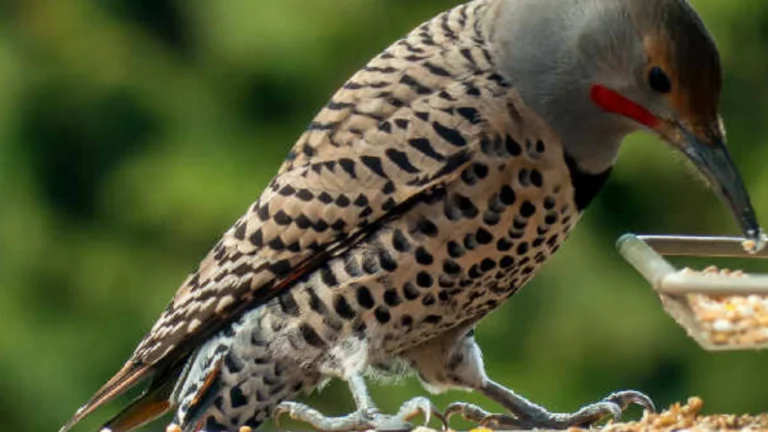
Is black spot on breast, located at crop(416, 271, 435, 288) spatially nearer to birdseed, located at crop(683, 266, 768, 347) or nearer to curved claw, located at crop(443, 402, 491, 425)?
curved claw, located at crop(443, 402, 491, 425)

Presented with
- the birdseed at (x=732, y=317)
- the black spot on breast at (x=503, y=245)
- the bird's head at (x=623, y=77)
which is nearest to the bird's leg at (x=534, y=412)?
the black spot on breast at (x=503, y=245)

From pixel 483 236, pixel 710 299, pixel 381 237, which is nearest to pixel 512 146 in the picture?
pixel 483 236

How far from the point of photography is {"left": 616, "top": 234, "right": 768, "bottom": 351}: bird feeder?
6.35 ft

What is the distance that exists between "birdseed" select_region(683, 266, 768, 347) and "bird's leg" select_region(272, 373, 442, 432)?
1.91 ft

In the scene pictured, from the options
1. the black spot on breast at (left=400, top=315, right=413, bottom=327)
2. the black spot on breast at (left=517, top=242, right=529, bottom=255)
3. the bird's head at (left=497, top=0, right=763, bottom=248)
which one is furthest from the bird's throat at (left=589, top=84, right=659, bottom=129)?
the black spot on breast at (left=400, top=315, right=413, bottom=327)

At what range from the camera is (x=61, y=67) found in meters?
5.82

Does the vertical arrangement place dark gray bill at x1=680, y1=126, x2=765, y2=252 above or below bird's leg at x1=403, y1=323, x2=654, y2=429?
above

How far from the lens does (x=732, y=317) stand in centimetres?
208

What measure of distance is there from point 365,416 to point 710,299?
0.73 metres

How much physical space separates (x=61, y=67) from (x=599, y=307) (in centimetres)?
196

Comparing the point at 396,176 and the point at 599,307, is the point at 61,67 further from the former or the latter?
the point at 396,176

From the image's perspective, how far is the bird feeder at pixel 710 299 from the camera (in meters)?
1.93

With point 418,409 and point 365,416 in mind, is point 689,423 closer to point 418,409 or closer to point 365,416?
point 418,409

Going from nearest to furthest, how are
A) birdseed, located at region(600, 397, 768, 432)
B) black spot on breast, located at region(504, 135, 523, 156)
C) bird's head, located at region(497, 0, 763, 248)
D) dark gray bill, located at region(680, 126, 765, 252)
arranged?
dark gray bill, located at region(680, 126, 765, 252) < birdseed, located at region(600, 397, 768, 432) < bird's head, located at region(497, 0, 763, 248) < black spot on breast, located at region(504, 135, 523, 156)
